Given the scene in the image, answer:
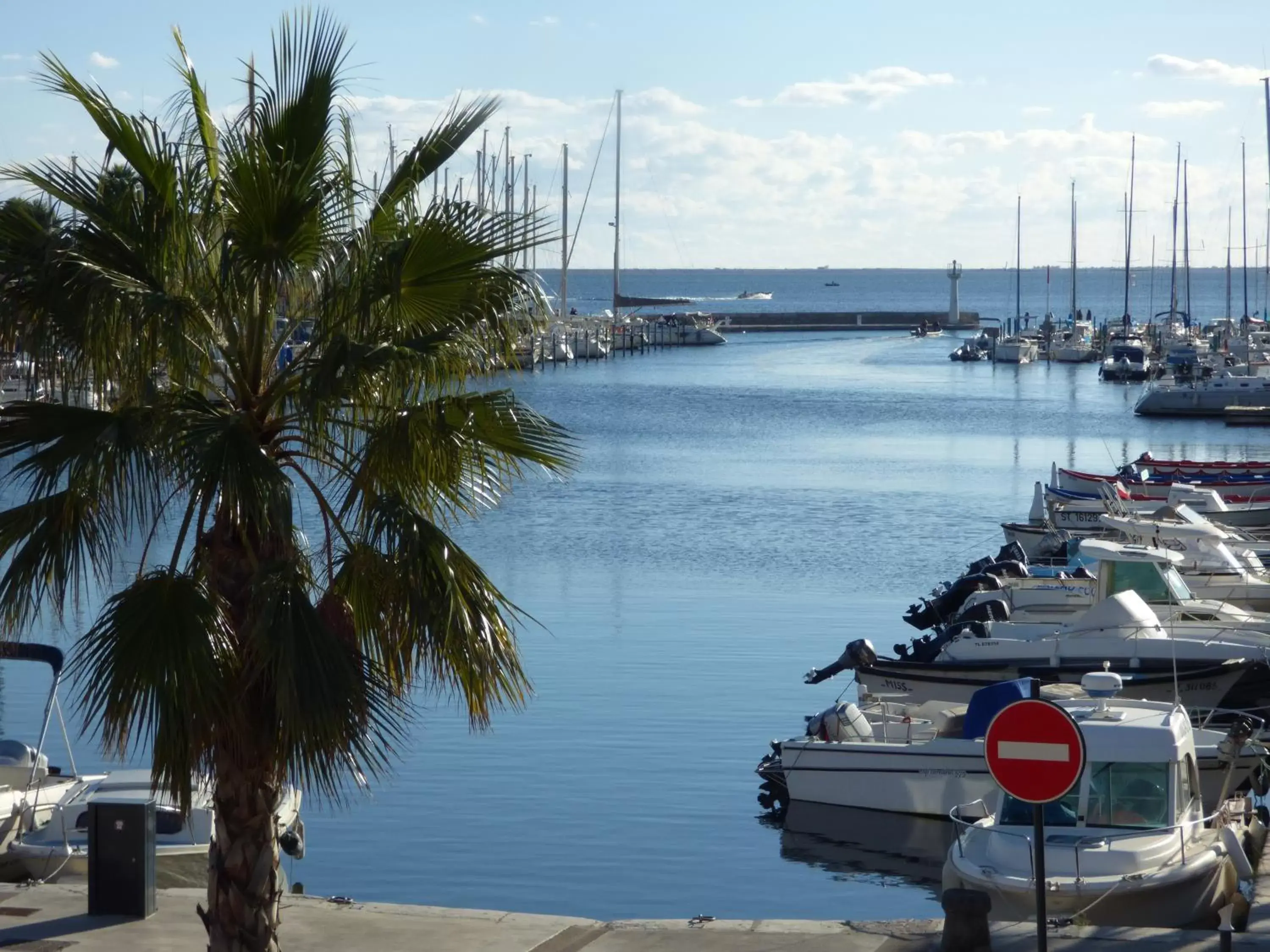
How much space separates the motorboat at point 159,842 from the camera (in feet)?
49.0

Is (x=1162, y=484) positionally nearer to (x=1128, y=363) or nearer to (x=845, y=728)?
(x=845, y=728)

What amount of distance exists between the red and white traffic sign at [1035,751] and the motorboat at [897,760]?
971cm

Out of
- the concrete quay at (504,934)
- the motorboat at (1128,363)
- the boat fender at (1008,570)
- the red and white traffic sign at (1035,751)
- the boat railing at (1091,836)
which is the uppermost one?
the motorboat at (1128,363)

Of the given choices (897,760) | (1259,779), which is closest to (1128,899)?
(1259,779)

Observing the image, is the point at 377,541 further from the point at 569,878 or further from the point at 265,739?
the point at 569,878

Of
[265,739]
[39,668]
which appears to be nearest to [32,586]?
[265,739]

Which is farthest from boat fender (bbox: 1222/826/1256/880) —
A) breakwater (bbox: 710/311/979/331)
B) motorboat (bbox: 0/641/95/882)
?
breakwater (bbox: 710/311/979/331)

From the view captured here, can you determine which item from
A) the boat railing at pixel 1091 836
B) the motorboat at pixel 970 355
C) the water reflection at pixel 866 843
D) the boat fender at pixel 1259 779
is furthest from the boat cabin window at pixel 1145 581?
the motorboat at pixel 970 355

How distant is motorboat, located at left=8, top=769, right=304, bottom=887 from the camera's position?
14.9 m

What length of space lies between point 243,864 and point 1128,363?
92104 mm

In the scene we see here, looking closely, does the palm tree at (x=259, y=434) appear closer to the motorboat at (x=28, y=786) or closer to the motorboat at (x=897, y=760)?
the motorboat at (x=28, y=786)

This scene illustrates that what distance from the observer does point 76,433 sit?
29.3 ft

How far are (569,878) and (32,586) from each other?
9564 mm

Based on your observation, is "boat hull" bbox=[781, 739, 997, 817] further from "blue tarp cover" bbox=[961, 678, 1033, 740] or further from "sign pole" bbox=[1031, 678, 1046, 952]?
"sign pole" bbox=[1031, 678, 1046, 952]
